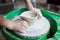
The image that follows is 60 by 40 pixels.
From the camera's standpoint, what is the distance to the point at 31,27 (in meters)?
0.91

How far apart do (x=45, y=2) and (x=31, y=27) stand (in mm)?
892

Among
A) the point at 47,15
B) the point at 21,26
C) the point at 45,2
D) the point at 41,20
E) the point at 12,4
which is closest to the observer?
the point at 21,26

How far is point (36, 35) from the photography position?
0.86m

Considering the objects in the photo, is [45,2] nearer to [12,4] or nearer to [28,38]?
[12,4]

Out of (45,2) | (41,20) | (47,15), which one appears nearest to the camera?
(41,20)

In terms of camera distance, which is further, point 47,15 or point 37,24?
point 47,15

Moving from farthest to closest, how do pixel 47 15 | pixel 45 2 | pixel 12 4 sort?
pixel 45 2 < pixel 12 4 < pixel 47 15

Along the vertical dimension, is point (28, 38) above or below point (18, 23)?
below

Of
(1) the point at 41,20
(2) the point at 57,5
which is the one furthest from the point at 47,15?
(2) the point at 57,5

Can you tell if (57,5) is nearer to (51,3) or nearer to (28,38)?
(51,3)

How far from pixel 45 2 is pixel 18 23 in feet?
3.14

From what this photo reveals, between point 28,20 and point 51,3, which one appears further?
point 51,3

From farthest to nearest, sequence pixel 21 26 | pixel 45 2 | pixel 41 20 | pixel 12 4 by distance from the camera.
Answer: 1. pixel 45 2
2. pixel 12 4
3. pixel 41 20
4. pixel 21 26

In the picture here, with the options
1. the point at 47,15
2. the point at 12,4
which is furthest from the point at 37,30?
the point at 12,4
